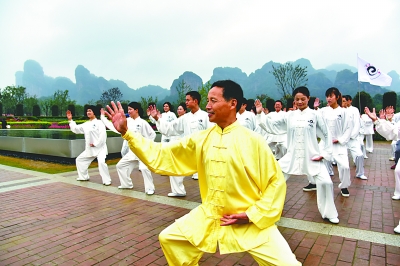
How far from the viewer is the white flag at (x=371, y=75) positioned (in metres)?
9.98

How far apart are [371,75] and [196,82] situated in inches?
A: 4386

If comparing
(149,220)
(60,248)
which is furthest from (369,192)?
(60,248)

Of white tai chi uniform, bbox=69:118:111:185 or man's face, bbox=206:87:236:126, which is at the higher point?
man's face, bbox=206:87:236:126

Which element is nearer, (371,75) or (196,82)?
(371,75)

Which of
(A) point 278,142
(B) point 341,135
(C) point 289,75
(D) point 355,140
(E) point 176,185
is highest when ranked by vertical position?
(C) point 289,75

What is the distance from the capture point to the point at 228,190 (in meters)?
2.59

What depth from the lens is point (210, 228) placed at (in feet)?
8.59

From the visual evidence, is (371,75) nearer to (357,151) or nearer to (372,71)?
(372,71)

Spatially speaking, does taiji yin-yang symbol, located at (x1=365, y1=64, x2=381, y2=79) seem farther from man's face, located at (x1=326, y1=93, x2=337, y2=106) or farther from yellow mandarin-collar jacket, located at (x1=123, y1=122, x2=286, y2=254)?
yellow mandarin-collar jacket, located at (x1=123, y1=122, x2=286, y2=254)

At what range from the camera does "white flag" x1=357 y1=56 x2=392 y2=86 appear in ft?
32.7

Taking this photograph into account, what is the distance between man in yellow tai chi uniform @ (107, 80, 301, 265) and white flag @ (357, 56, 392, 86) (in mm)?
9040

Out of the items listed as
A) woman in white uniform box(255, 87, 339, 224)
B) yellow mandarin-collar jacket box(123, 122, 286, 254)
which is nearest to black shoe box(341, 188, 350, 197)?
woman in white uniform box(255, 87, 339, 224)

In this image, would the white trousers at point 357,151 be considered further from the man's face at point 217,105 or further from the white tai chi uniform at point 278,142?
the man's face at point 217,105

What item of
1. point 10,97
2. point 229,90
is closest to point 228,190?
point 229,90
